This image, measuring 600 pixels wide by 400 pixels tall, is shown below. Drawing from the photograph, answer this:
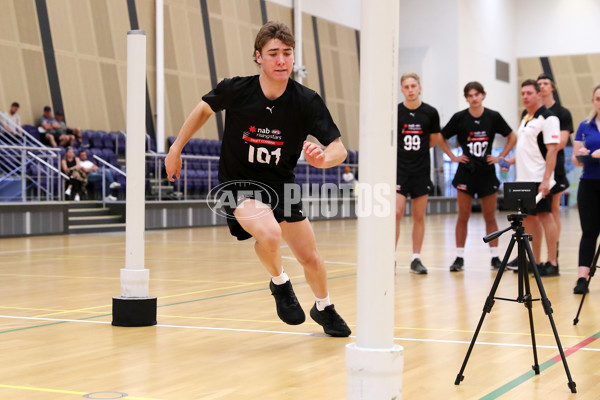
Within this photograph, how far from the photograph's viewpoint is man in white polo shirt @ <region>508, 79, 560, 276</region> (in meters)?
7.38

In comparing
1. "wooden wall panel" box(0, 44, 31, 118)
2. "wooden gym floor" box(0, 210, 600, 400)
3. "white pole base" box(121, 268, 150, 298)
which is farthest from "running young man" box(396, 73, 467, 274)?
"wooden wall panel" box(0, 44, 31, 118)

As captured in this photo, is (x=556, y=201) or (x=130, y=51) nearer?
(x=130, y=51)

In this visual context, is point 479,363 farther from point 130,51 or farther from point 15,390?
point 130,51

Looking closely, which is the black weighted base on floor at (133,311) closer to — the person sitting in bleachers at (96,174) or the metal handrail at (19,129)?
the metal handrail at (19,129)

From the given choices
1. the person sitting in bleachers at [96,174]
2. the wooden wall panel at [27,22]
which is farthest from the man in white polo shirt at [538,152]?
the wooden wall panel at [27,22]

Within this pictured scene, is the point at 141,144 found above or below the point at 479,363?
above

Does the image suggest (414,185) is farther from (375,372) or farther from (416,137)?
(375,372)

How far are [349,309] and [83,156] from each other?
11800 millimetres

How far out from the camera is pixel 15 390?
3102 mm

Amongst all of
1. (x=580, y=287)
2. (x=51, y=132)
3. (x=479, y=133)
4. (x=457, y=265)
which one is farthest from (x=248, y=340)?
(x=51, y=132)

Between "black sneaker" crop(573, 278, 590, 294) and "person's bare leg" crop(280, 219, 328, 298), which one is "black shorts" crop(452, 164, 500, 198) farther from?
"person's bare leg" crop(280, 219, 328, 298)

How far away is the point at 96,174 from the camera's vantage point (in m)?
16.4

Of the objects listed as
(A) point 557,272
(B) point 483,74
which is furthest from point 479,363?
(B) point 483,74

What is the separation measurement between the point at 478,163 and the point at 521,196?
15.0 ft
